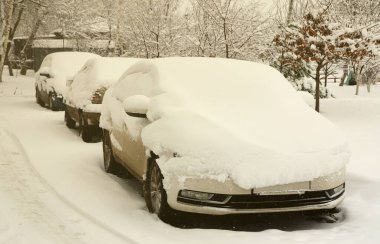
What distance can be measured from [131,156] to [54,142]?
4.62 meters

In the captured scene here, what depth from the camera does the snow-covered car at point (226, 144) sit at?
16.9 feet

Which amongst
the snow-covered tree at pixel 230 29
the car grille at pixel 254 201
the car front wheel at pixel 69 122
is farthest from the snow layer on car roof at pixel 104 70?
the snow-covered tree at pixel 230 29

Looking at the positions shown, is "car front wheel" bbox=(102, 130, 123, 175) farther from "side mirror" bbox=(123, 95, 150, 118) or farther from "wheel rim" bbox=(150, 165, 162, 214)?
"wheel rim" bbox=(150, 165, 162, 214)

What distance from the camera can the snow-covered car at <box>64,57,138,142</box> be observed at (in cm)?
1070

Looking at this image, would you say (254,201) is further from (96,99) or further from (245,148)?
(96,99)

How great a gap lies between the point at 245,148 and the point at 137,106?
1.51m

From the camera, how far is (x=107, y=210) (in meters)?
6.12

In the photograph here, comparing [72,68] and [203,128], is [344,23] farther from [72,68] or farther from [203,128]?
[203,128]

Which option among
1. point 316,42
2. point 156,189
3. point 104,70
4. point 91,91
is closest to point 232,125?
point 156,189

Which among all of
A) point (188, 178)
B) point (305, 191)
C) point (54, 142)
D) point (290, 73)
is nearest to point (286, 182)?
point (305, 191)

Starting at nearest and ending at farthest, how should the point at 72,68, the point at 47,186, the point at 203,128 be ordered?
the point at 203,128
the point at 47,186
the point at 72,68

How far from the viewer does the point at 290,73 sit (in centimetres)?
2038

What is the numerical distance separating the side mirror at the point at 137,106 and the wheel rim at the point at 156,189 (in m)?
0.69

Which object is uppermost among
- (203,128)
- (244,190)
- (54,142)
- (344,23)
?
(344,23)
